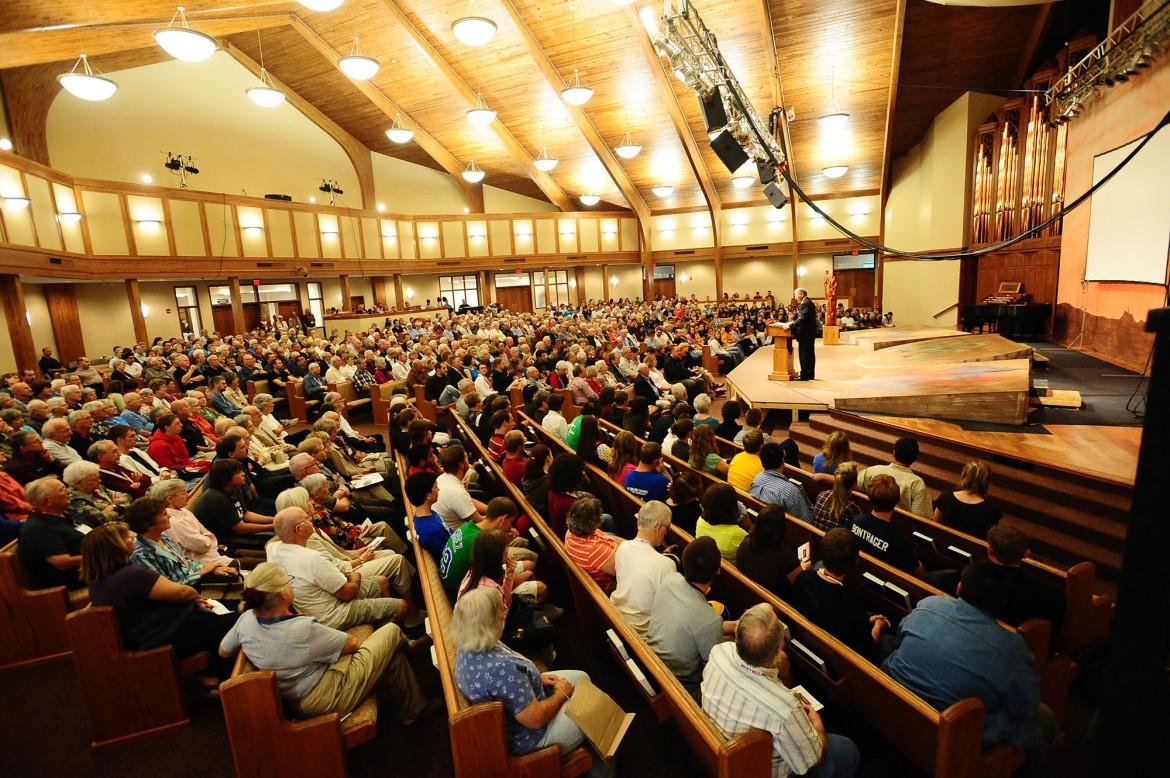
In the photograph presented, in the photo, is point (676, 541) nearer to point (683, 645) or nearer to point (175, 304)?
point (683, 645)

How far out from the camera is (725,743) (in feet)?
5.32

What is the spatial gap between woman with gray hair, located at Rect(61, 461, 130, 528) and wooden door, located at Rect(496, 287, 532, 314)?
1882 centimetres

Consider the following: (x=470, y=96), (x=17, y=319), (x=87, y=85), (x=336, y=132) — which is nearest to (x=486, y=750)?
(x=87, y=85)

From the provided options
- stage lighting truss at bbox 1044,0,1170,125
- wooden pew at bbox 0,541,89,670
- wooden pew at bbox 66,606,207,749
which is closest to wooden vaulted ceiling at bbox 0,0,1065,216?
stage lighting truss at bbox 1044,0,1170,125

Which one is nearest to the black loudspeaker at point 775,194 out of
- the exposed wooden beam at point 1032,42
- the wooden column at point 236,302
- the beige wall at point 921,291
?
the exposed wooden beam at point 1032,42

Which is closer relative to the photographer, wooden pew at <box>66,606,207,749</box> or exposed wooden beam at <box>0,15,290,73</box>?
wooden pew at <box>66,606,207,749</box>

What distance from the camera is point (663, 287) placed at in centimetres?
2175

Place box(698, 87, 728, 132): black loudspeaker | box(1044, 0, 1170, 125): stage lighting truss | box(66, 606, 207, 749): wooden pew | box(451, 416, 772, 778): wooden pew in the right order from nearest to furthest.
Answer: box(451, 416, 772, 778): wooden pew
box(66, 606, 207, 749): wooden pew
box(1044, 0, 1170, 125): stage lighting truss
box(698, 87, 728, 132): black loudspeaker

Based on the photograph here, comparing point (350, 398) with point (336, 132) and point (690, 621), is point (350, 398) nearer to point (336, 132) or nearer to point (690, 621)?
point (690, 621)

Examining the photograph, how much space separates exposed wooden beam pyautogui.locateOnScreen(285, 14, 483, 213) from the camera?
1209 cm

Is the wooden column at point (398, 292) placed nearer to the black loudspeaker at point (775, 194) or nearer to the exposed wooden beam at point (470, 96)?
the exposed wooden beam at point (470, 96)

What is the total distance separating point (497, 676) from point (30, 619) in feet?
8.62

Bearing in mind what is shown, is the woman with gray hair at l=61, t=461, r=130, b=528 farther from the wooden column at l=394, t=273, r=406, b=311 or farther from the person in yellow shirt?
the wooden column at l=394, t=273, r=406, b=311

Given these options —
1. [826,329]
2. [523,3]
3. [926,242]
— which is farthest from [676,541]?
[926,242]
